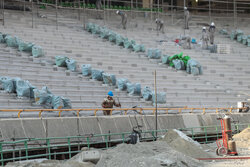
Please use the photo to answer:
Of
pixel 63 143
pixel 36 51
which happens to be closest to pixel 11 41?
pixel 36 51

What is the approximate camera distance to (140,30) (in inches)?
1331

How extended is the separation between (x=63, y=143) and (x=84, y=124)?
3.71 ft

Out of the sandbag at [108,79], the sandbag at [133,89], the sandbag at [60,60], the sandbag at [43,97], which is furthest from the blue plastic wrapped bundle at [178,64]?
the sandbag at [43,97]

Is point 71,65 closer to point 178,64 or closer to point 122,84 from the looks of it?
point 122,84

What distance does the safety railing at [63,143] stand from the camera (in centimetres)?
1141

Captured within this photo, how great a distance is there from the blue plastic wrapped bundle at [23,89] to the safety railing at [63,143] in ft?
13.3

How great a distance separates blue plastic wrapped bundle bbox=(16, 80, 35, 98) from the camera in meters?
16.9

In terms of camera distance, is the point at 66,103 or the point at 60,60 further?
the point at 60,60

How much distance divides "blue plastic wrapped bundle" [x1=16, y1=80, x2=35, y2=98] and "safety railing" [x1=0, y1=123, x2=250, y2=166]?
4.04 meters

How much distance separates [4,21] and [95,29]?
626cm

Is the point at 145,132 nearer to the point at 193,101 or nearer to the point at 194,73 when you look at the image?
the point at 193,101

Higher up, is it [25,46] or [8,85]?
[25,46]

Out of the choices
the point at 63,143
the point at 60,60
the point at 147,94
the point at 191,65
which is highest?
the point at 60,60

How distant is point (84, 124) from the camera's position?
13984 mm
